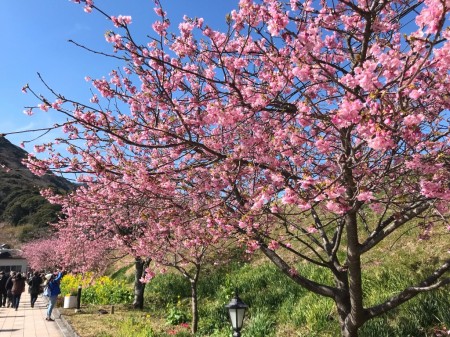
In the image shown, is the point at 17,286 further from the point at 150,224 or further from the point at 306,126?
the point at 306,126

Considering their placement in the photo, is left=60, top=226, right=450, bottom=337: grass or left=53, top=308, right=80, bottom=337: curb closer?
left=60, top=226, right=450, bottom=337: grass

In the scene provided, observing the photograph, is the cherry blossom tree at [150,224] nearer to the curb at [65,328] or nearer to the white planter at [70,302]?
the curb at [65,328]

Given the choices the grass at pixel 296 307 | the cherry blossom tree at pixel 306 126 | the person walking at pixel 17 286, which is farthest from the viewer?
the person walking at pixel 17 286

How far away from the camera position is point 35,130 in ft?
12.3

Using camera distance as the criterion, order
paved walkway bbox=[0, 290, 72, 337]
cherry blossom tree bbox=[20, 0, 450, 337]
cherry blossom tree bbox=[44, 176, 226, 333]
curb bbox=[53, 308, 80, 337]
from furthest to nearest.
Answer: paved walkway bbox=[0, 290, 72, 337] → curb bbox=[53, 308, 80, 337] → cherry blossom tree bbox=[44, 176, 226, 333] → cherry blossom tree bbox=[20, 0, 450, 337]

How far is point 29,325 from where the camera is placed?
1187 cm

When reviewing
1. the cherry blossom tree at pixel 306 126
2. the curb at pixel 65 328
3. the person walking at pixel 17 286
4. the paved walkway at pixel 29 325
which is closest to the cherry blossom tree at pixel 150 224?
the cherry blossom tree at pixel 306 126

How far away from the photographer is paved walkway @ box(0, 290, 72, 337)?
10.4 metres

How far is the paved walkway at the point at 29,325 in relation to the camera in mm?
10445

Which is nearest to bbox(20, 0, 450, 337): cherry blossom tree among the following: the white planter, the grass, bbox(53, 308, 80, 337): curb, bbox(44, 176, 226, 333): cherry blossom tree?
bbox(44, 176, 226, 333): cherry blossom tree

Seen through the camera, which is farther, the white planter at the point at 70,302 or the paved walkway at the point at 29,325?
the white planter at the point at 70,302

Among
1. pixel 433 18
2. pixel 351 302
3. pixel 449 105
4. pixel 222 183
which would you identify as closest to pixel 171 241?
pixel 222 183

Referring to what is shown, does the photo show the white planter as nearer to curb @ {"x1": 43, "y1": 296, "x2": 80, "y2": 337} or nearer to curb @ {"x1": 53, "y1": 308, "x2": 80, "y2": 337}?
curb @ {"x1": 43, "y1": 296, "x2": 80, "y2": 337}

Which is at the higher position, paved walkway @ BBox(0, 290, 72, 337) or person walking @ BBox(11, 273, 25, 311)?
person walking @ BBox(11, 273, 25, 311)
